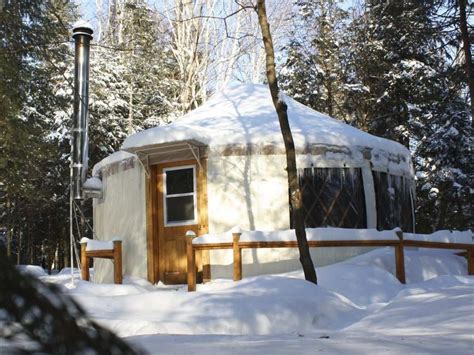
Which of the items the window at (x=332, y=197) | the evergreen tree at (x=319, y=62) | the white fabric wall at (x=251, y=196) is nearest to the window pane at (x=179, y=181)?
the white fabric wall at (x=251, y=196)

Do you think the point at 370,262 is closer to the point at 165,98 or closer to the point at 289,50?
the point at 289,50

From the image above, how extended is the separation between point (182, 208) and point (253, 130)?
5.02 ft

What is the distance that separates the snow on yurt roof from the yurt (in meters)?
0.02

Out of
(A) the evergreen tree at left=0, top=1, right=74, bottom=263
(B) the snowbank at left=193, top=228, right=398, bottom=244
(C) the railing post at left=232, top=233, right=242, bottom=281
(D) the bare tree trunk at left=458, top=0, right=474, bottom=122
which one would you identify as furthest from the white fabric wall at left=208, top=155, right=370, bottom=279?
(D) the bare tree trunk at left=458, top=0, right=474, bottom=122

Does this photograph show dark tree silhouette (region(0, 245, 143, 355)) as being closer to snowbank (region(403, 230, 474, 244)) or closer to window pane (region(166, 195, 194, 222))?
snowbank (region(403, 230, 474, 244))

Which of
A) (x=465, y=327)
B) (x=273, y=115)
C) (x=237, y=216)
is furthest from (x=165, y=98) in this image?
(x=465, y=327)

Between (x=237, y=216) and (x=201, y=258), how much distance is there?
77cm

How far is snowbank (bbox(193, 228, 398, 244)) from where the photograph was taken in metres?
6.55

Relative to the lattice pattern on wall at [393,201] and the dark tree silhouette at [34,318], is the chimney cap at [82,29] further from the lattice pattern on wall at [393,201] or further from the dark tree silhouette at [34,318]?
the dark tree silhouette at [34,318]

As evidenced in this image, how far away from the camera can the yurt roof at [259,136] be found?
7598 millimetres

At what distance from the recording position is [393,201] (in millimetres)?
9078

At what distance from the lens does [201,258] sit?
7742 millimetres

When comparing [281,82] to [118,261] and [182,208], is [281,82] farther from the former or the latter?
[118,261]

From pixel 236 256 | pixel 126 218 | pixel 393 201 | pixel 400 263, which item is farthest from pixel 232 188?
pixel 393 201
